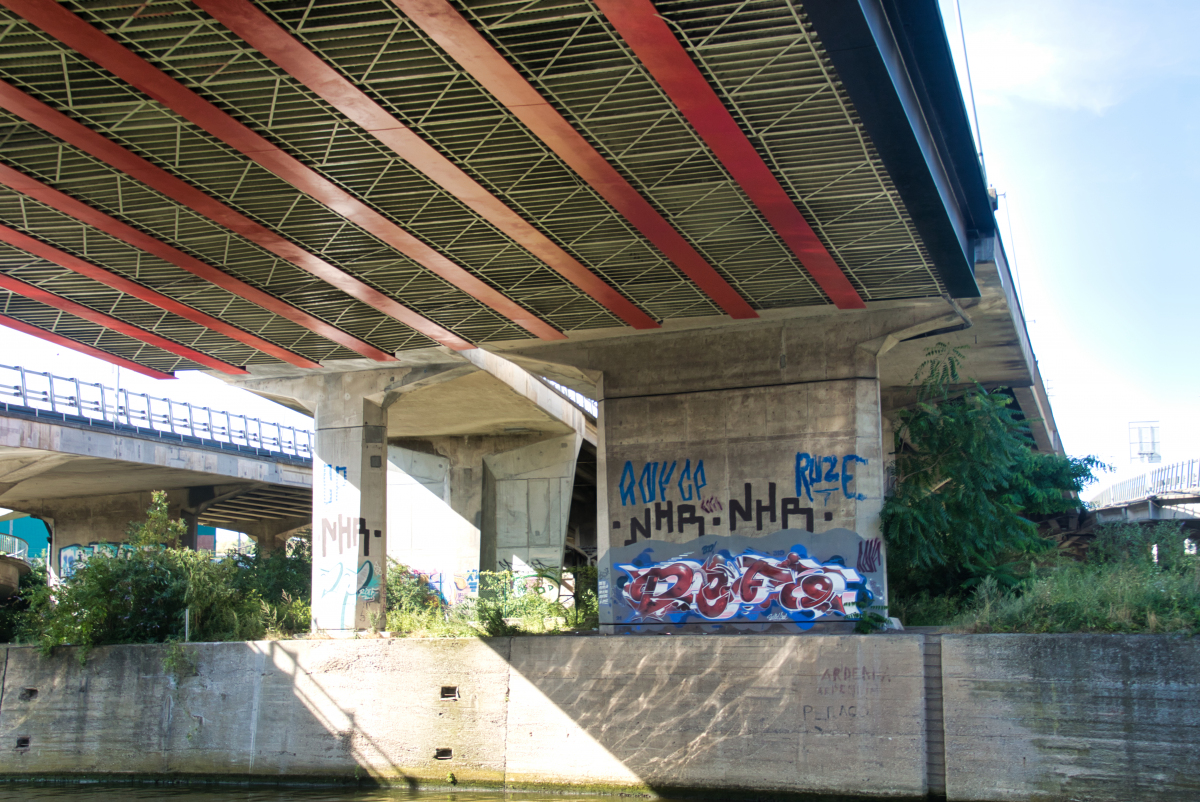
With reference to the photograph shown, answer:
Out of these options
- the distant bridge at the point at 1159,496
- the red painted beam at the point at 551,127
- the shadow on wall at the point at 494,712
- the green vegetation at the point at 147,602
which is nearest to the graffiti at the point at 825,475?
the shadow on wall at the point at 494,712

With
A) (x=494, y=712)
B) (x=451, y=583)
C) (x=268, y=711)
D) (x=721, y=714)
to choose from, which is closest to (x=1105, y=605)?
(x=721, y=714)

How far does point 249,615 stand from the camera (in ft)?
72.2

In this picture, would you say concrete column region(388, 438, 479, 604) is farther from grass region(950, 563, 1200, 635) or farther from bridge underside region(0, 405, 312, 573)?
grass region(950, 563, 1200, 635)

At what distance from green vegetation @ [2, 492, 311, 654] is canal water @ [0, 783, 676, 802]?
302 cm

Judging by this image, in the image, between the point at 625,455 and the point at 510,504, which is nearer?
the point at 625,455

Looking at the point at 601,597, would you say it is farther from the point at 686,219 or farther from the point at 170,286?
the point at 170,286

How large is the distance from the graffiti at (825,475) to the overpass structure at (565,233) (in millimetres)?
55

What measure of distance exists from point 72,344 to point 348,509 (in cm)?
701

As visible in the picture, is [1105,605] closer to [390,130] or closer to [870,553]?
[870,553]

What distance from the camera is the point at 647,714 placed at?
55.2 feet

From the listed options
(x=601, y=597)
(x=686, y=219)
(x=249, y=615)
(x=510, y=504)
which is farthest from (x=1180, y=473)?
(x=249, y=615)

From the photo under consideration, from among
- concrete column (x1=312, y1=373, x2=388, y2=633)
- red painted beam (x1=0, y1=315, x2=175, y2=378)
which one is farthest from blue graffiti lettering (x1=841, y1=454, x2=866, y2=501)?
red painted beam (x1=0, y1=315, x2=175, y2=378)

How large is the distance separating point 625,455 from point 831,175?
8.27 meters

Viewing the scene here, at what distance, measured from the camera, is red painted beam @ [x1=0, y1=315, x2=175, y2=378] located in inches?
802
